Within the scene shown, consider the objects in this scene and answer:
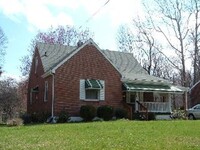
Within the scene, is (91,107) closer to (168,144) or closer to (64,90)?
(64,90)

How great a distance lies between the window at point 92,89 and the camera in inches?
1181

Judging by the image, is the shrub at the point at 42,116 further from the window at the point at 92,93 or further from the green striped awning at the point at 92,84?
the green striped awning at the point at 92,84

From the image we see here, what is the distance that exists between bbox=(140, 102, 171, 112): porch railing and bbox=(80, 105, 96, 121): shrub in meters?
6.35

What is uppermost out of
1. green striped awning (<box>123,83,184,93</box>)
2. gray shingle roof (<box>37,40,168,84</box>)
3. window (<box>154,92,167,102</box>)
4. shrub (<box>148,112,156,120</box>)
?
gray shingle roof (<box>37,40,168,84</box>)

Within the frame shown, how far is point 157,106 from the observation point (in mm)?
33938

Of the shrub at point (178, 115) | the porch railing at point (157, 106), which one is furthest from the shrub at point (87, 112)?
the shrub at point (178, 115)

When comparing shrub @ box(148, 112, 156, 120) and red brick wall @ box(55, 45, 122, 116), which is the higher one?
red brick wall @ box(55, 45, 122, 116)

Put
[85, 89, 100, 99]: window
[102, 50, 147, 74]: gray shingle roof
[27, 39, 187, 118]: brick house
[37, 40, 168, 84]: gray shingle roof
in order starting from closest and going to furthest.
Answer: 1. [27, 39, 187, 118]: brick house
2. [85, 89, 100, 99]: window
3. [37, 40, 168, 84]: gray shingle roof
4. [102, 50, 147, 74]: gray shingle roof

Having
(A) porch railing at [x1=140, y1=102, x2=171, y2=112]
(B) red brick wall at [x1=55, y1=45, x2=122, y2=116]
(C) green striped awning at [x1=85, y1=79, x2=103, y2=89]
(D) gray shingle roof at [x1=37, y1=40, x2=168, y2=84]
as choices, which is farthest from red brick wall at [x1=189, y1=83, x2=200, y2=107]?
(C) green striped awning at [x1=85, y1=79, x2=103, y2=89]

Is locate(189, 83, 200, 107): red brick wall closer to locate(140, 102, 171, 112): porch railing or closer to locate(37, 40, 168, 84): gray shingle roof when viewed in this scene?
locate(37, 40, 168, 84): gray shingle roof

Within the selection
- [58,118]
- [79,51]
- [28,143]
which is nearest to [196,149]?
[28,143]

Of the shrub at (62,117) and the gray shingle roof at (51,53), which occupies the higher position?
Result: the gray shingle roof at (51,53)

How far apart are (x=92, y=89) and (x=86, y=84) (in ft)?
2.87

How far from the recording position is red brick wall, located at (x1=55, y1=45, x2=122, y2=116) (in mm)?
29312
